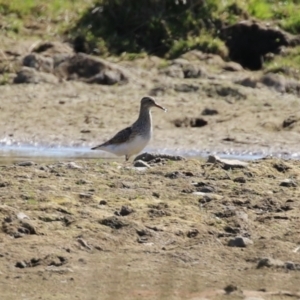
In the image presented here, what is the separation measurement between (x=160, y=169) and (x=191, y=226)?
6.96 feet

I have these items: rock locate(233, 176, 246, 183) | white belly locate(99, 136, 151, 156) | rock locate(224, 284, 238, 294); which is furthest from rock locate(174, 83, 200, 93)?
rock locate(224, 284, 238, 294)

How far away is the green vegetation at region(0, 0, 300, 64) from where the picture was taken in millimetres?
19125

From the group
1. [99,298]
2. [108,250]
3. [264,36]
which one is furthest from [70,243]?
[264,36]

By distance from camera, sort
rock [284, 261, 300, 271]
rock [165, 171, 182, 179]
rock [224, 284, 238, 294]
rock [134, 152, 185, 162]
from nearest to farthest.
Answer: rock [224, 284, 238, 294], rock [284, 261, 300, 271], rock [165, 171, 182, 179], rock [134, 152, 185, 162]

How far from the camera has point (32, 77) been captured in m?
17.4

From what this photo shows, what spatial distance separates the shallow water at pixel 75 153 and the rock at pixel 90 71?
2634 mm

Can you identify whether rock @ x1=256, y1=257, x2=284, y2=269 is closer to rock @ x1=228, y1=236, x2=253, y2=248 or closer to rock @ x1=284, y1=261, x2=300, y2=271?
rock @ x1=284, y1=261, x2=300, y2=271

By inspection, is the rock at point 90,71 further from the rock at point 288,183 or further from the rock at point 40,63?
the rock at point 288,183

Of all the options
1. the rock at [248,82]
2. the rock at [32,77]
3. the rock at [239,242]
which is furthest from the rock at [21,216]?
the rock at [248,82]

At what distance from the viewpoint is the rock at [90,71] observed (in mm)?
17625

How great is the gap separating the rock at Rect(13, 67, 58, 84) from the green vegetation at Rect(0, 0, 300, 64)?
5.29 ft

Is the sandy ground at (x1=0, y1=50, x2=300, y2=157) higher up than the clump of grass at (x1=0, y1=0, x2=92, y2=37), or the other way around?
the clump of grass at (x1=0, y1=0, x2=92, y2=37)

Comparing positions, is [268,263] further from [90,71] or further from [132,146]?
[90,71]

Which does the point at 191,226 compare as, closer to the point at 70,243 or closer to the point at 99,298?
the point at 70,243
